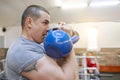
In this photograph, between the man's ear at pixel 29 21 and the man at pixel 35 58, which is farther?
the man's ear at pixel 29 21

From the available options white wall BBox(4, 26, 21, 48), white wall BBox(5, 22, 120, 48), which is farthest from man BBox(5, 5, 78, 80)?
white wall BBox(4, 26, 21, 48)

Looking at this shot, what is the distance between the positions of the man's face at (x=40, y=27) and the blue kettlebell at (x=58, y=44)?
0.13 m

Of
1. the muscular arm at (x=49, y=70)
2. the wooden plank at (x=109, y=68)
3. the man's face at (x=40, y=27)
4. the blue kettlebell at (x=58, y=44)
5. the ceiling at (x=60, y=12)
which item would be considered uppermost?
the ceiling at (x=60, y=12)

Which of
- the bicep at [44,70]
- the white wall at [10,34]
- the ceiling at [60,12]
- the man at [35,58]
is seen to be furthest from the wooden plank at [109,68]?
the bicep at [44,70]

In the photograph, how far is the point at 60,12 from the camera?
18.4ft

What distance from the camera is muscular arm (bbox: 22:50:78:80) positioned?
0.98 meters

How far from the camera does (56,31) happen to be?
1.04 meters

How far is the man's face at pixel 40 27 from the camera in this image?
1.14 m

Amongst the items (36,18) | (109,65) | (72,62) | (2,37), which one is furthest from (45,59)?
(2,37)

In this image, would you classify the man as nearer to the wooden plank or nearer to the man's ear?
the man's ear

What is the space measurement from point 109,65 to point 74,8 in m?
2.32

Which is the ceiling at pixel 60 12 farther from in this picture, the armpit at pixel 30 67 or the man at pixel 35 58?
the armpit at pixel 30 67

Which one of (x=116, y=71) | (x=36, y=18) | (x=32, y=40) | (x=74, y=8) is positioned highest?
(x=74, y=8)

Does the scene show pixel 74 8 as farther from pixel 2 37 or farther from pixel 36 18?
pixel 36 18
